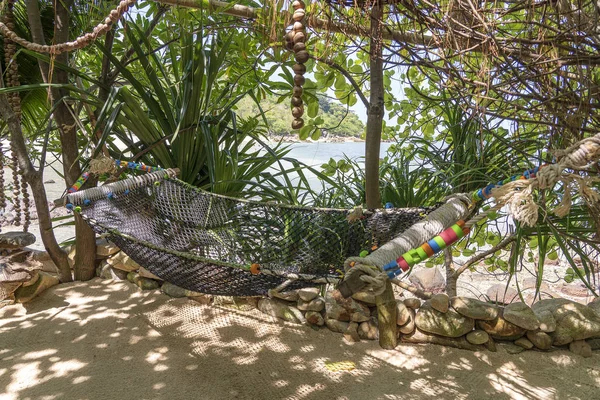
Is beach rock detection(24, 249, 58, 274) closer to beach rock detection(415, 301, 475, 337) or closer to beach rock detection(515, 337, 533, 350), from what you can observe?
beach rock detection(415, 301, 475, 337)

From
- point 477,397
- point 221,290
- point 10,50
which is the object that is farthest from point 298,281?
point 10,50

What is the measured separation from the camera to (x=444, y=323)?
1.62 meters

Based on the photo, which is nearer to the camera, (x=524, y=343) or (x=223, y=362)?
(x=223, y=362)

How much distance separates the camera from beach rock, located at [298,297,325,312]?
176 cm

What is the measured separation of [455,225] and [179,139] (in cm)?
119

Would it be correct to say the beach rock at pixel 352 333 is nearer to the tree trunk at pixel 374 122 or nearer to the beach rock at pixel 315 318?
the beach rock at pixel 315 318

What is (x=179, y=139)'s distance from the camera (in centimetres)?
179

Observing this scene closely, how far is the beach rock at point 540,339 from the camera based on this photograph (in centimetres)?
160

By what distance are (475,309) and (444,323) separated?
0.40 feet

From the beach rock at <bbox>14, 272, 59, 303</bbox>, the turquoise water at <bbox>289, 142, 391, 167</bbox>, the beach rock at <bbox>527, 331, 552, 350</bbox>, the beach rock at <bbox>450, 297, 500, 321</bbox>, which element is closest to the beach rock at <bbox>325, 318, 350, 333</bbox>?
the beach rock at <bbox>450, 297, 500, 321</bbox>

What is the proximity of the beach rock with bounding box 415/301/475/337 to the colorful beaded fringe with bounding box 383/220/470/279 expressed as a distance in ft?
2.64

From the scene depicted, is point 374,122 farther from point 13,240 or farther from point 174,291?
point 13,240

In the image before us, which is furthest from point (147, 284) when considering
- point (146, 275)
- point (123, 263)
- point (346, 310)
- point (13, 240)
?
point (346, 310)

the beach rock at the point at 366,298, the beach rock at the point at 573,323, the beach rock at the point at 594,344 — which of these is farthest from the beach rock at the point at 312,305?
the beach rock at the point at 594,344
